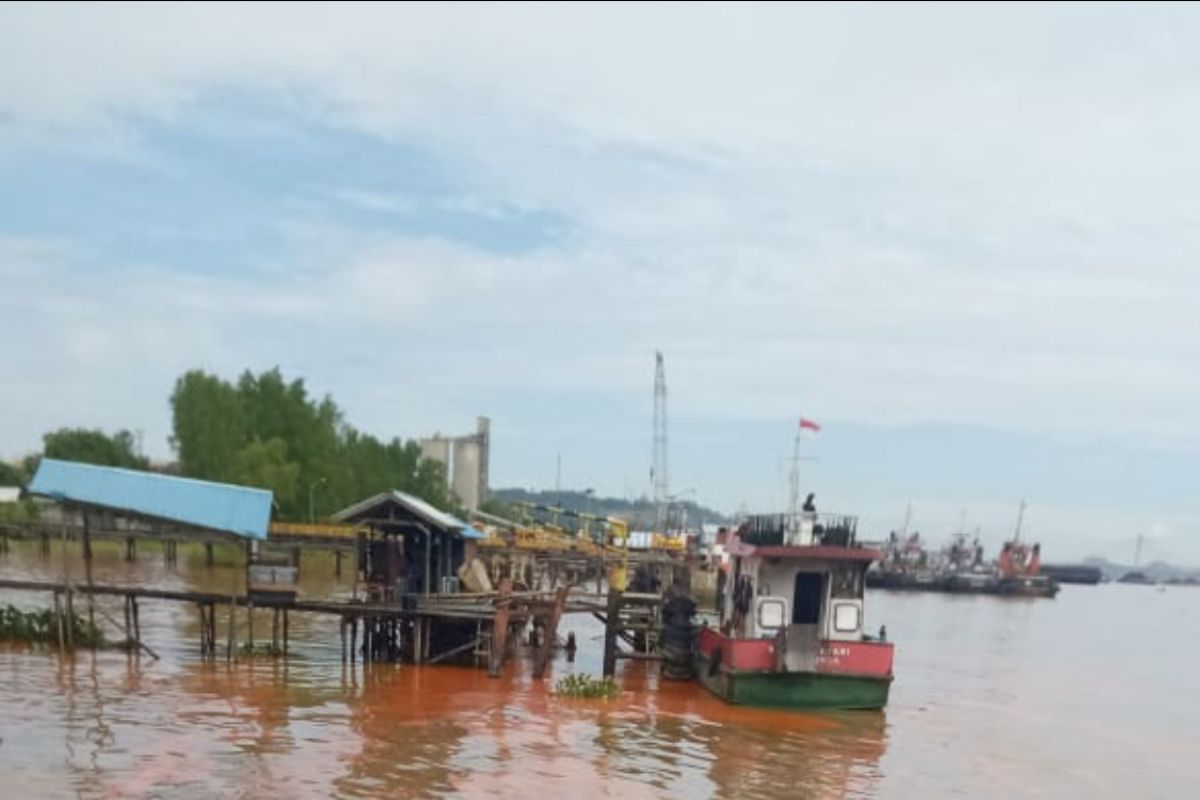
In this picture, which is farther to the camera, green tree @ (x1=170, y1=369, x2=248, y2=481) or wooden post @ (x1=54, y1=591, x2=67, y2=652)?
green tree @ (x1=170, y1=369, x2=248, y2=481)

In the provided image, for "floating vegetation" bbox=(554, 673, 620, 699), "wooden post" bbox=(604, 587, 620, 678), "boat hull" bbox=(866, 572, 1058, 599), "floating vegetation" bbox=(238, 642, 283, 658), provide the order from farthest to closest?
1. "boat hull" bbox=(866, 572, 1058, 599)
2. "wooden post" bbox=(604, 587, 620, 678)
3. "floating vegetation" bbox=(238, 642, 283, 658)
4. "floating vegetation" bbox=(554, 673, 620, 699)

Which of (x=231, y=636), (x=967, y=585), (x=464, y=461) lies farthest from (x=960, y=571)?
(x=231, y=636)

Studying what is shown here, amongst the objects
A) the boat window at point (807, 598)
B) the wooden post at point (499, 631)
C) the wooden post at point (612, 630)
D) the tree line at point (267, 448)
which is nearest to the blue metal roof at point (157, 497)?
the wooden post at point (499, 631)

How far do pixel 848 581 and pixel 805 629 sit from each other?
174 cm

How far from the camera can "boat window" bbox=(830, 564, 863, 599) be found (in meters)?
29.2

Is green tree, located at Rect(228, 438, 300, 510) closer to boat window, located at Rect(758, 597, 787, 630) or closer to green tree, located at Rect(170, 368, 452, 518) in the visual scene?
green tree, located at Rect(170, 368, 452, 518)

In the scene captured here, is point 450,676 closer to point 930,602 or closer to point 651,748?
point 651,748

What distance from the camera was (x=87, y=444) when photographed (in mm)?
98938

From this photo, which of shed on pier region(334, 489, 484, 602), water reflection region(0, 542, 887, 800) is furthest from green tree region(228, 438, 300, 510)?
water reflection region(0, 542, 887, 800)

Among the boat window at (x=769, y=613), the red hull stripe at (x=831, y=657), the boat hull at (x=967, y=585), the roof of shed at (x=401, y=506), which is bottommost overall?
the boat hull at (x=967, y=585)

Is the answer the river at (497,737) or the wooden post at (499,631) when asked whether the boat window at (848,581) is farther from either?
the wooden post at (499,631)

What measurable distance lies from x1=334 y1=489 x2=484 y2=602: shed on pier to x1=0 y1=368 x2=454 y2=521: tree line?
136ft

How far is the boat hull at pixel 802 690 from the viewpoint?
28672 millimetres

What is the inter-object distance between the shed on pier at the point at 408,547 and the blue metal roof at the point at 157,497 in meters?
3.66
